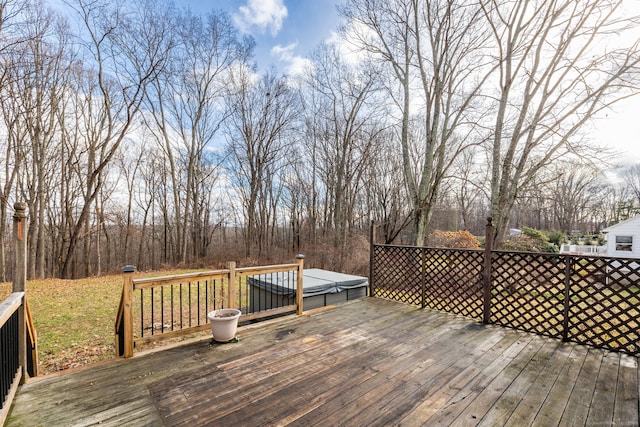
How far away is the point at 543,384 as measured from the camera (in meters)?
2.58

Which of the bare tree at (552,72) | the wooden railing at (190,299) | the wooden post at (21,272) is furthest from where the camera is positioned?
the bare tree at (552,72)

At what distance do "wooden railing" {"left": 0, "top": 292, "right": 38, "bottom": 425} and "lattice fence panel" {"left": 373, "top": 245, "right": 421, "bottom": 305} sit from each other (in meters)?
5.11

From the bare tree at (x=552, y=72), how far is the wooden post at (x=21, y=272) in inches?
362

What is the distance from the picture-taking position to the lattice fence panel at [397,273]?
532cm

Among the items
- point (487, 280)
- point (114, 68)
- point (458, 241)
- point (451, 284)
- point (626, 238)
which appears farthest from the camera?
point (626, 238)

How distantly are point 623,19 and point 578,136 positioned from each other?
260cm

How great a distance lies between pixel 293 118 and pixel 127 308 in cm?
1336

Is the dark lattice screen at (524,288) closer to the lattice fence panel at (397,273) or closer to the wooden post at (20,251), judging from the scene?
the lattice fence panel at (397,273)

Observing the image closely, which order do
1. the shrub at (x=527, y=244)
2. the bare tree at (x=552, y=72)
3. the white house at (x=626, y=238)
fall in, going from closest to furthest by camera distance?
1. the bare tree at (x=552, y=72)
2. the shrub at (x=527, y=244)
3. the white house at (x=626, y=238)

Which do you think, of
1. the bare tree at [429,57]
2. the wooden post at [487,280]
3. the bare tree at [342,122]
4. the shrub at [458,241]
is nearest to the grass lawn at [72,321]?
the wooden post at [487,280]

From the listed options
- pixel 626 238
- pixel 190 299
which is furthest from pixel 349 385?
pixel 626 238

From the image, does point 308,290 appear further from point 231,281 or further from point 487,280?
point 487,280

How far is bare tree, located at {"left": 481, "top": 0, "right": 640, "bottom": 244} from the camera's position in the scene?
21.0ft

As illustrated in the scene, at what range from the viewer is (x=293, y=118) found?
14.7m
